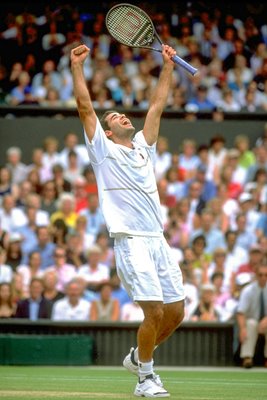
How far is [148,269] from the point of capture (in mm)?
8758

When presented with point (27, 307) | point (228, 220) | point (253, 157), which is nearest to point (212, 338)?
point (27, 307)

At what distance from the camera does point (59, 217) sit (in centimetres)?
1756

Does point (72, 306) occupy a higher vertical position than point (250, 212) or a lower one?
lower

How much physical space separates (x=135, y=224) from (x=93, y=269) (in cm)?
722

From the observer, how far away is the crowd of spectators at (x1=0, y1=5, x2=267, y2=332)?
49.8 feet

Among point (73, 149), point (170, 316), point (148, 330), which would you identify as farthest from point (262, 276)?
point (148, 330)

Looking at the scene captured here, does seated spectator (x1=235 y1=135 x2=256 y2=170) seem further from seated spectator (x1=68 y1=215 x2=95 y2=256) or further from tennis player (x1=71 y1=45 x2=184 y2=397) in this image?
tennis player (x1=71 y1=45 x2=184 y2=397)

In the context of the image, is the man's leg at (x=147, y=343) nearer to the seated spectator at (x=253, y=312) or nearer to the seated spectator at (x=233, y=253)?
the seated spectator at (x=253, y=312)

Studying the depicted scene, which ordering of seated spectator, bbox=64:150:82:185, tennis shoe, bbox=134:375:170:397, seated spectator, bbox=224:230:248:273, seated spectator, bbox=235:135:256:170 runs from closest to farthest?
tennis shoe, bbox=134:375:170:397 < seated spectator, bbox=224:230:248:273 < seated spectator, bbox=64:150:82:185 < seated spectator, bbox=235:135:256:170

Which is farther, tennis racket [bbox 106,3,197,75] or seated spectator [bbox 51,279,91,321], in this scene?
seated spectator [bbox 51,279,91,321]

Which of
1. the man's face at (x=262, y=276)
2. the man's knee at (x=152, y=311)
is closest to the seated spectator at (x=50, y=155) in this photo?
the man's face at (x=262, y=276)

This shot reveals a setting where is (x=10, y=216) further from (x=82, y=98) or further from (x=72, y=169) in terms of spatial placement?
(x=82, y=98)

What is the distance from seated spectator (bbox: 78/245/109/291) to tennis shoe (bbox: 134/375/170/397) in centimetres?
720

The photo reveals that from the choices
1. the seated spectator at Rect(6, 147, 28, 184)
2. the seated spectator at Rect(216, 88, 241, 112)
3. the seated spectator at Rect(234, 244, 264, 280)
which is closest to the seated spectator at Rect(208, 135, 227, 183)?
the seated spectator at Rect(216, 88, 241, 112)
